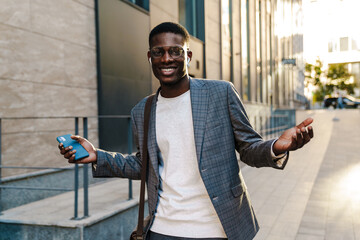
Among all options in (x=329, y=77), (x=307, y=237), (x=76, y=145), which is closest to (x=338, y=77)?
(x=329, y=77)

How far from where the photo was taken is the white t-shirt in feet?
6.09

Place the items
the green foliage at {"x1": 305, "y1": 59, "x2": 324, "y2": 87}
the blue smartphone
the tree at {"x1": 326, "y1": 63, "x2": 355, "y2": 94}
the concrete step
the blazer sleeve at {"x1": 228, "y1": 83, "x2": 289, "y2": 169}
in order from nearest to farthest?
the blazer sleeve at {"x1": 228, "y1": 83, "x2": 289, "y2": 169}, the blue smartphone, the concrete step, the green foliage at {"x1": 305, "y1": 59, "x2": 324, "y2": 87}, the tree at {"x1": 326, "y1": 63, "x2": 355, "y2": 94}

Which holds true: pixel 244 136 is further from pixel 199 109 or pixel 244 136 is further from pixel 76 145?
pixel 76 145

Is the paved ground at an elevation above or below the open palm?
below

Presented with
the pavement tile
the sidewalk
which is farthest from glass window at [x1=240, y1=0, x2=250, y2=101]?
the pavement tile

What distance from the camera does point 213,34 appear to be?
1431 centimetres

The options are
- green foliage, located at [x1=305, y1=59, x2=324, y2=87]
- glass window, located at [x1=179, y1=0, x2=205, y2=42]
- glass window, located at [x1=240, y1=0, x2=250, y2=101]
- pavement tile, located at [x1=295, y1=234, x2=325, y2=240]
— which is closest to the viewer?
pavement tile, located at [x1=295, y1=234, x2=325, y2=240]

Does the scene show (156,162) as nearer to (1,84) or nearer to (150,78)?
(1,84)

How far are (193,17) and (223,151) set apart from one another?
11.8 meters

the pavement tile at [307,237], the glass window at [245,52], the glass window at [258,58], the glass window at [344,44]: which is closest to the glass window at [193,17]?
the glass window at [245,52]

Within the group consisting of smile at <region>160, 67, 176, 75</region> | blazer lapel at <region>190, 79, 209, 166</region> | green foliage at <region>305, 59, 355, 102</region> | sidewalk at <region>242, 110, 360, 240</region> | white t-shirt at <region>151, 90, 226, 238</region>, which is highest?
green foliage at <region>305, 59, 355, 102</region>

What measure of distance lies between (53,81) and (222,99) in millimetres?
4571

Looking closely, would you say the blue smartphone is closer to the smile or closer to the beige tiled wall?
the smile

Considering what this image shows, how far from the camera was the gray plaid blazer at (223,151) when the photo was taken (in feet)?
6.00
